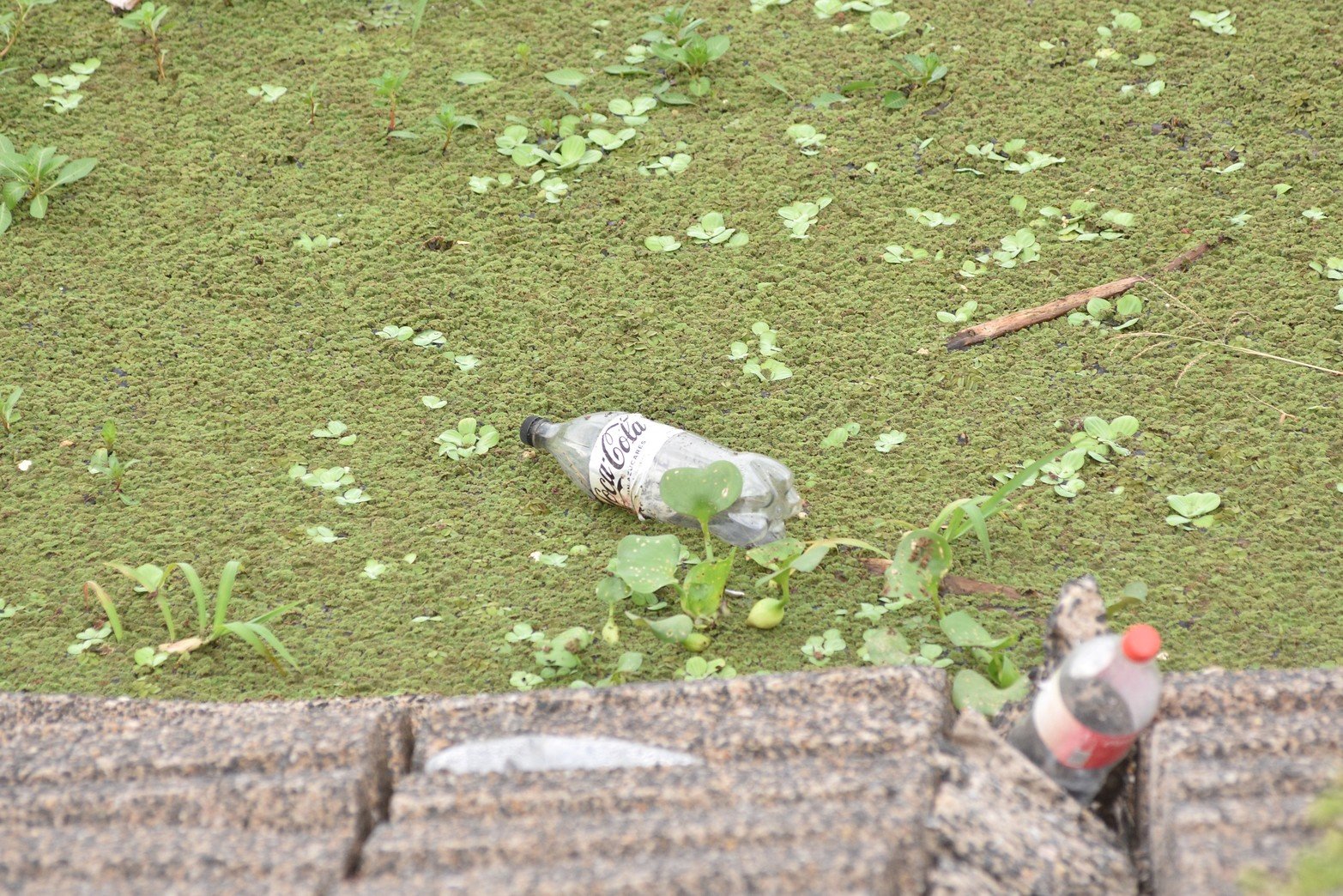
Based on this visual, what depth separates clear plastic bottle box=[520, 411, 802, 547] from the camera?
2.29 meters

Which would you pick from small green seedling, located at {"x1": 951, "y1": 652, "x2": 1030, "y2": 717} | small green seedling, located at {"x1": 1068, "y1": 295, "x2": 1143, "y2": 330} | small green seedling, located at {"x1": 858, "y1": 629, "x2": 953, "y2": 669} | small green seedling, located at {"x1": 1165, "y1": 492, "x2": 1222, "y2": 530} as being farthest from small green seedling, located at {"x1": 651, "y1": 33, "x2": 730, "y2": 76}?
small green seedling, located at {"x1": 951, "y1": 652, "x2": 1030, "y2": 717}

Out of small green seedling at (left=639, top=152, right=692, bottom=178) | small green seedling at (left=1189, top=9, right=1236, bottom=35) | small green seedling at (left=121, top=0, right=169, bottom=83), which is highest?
small green seedling at (left=121, top=0, right=169, bottom=83)

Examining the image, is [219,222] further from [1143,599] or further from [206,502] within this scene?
[1143,599]

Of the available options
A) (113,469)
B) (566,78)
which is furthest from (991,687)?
(566,78)

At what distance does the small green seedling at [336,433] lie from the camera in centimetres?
252

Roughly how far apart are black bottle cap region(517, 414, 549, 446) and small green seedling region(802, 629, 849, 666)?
29.2 inches

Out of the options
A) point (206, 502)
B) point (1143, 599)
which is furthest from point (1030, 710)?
point (206, 502)

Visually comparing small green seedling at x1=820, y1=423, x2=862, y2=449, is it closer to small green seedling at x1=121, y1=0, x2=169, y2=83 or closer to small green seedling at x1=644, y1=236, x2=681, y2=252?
small green seedling at x1=644, y1=236, x2=681, y2=252

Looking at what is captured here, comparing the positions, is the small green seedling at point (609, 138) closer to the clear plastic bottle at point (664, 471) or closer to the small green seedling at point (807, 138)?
the small green seedling at point (807, 138)

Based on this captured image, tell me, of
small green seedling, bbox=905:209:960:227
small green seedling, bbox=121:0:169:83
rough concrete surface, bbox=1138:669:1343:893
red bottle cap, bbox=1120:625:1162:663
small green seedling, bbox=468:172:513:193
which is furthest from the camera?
small green seedling, bbox=121:0:169:83

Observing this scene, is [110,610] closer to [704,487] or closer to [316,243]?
[704,487]

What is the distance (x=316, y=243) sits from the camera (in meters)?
2.97

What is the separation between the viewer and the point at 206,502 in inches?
94.3

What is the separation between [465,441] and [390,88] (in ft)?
3.99
